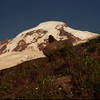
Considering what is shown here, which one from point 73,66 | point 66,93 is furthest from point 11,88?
point 66,93

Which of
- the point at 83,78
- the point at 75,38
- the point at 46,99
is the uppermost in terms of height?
the point at 75,38

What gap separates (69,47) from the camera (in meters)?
8.45

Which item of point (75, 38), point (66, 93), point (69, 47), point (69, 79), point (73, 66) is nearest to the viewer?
point (66, 93)

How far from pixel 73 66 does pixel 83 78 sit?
121 centimetres

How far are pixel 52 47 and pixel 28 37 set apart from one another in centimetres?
4061

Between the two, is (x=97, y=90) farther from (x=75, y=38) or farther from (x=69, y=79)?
(x=75, y=38)

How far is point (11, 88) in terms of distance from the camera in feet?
21.2

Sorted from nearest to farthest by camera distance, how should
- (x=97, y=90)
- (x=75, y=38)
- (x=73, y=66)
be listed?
1. (x=97, y=90)
2. (x=73, y=66)
3. (x=75, y=38)

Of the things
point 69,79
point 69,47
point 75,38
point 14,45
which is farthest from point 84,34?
point 69,79

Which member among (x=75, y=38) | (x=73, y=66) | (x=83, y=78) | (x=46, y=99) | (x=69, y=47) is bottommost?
(x=46, y=99)

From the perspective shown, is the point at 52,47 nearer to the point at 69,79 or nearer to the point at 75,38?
the point at 69,79

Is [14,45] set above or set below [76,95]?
above

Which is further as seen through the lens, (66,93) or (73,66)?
(73,66)

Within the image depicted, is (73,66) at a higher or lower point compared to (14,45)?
lower
